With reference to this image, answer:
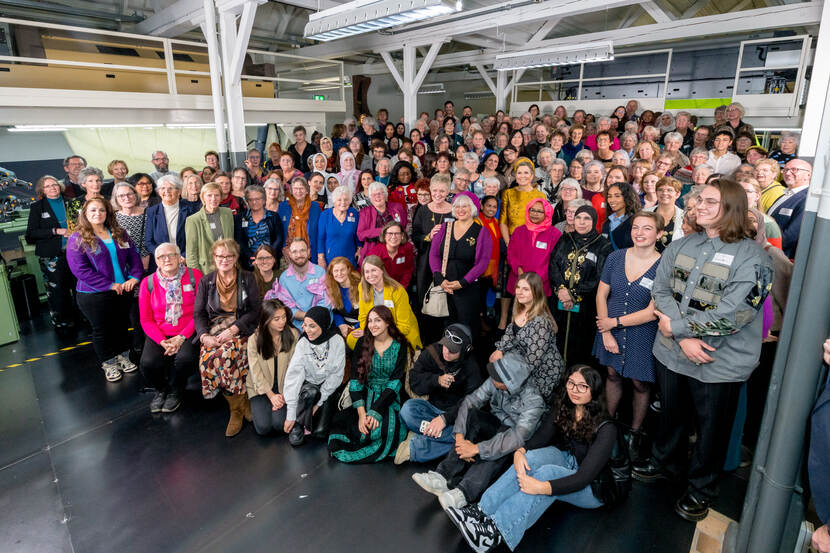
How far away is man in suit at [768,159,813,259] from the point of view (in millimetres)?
3391

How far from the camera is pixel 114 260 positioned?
12.8ft

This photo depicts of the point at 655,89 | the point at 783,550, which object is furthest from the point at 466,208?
the point at 655,89

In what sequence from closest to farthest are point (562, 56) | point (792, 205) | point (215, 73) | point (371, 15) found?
point (792, 205), point (371, 15), point (215, 73), point (562, 56)

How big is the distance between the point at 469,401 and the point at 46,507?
2.63 m

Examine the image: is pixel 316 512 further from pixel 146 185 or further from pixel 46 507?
pixel 146 185

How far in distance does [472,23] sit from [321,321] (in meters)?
6.53

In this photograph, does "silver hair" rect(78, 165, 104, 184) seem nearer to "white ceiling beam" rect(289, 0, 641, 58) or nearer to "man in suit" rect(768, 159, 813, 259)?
"white ceiling beam" rect(289, 0, 641, 58)

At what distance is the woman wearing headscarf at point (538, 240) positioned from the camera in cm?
379

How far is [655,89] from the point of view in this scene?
1051 centimetres

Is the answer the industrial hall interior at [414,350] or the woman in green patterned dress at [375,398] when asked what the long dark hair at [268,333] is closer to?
the industrial hall interior at [414,350]

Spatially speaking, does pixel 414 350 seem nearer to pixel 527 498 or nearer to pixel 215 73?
pixel 527 498

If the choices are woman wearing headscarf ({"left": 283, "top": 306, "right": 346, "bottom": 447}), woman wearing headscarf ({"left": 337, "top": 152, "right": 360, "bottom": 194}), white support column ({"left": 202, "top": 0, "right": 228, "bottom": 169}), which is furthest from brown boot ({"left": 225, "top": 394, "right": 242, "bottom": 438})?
white support column ({"left": 202, "top": 0, "right": 228, "bottom": 169})

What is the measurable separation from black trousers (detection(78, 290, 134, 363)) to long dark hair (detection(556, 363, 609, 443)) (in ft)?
12.4

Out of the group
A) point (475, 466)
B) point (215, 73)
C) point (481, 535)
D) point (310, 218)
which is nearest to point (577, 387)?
point (475, 466)
